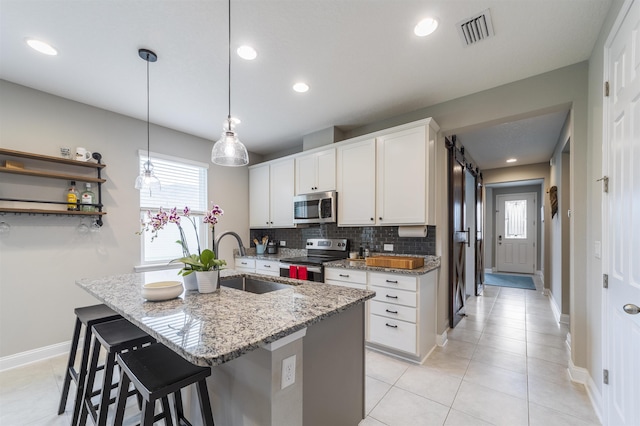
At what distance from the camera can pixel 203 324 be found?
1.07 m

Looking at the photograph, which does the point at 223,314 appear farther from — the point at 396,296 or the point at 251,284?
the point at 396,296

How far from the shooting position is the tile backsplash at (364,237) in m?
3.16

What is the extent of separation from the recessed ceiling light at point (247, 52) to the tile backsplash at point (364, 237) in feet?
7.88

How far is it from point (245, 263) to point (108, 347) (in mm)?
2873

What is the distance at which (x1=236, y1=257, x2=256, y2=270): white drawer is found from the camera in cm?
415

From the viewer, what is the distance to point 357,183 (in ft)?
10.9

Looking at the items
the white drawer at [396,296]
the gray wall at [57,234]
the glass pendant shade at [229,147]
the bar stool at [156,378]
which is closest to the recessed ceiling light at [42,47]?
the gray wall at [57,234]

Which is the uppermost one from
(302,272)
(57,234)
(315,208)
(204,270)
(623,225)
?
(315,208)

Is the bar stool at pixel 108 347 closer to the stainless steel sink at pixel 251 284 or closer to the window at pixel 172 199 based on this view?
the stainless steel sink at pixel 251 284

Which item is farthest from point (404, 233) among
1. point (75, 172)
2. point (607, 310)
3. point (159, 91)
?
point (75, 172)

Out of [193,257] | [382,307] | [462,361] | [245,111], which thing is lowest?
[462,361]

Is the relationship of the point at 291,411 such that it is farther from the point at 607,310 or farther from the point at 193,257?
the point at 607,310

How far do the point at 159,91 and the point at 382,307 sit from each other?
10.5ft

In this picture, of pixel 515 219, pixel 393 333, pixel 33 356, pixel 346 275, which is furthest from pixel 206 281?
pixel 515 219
